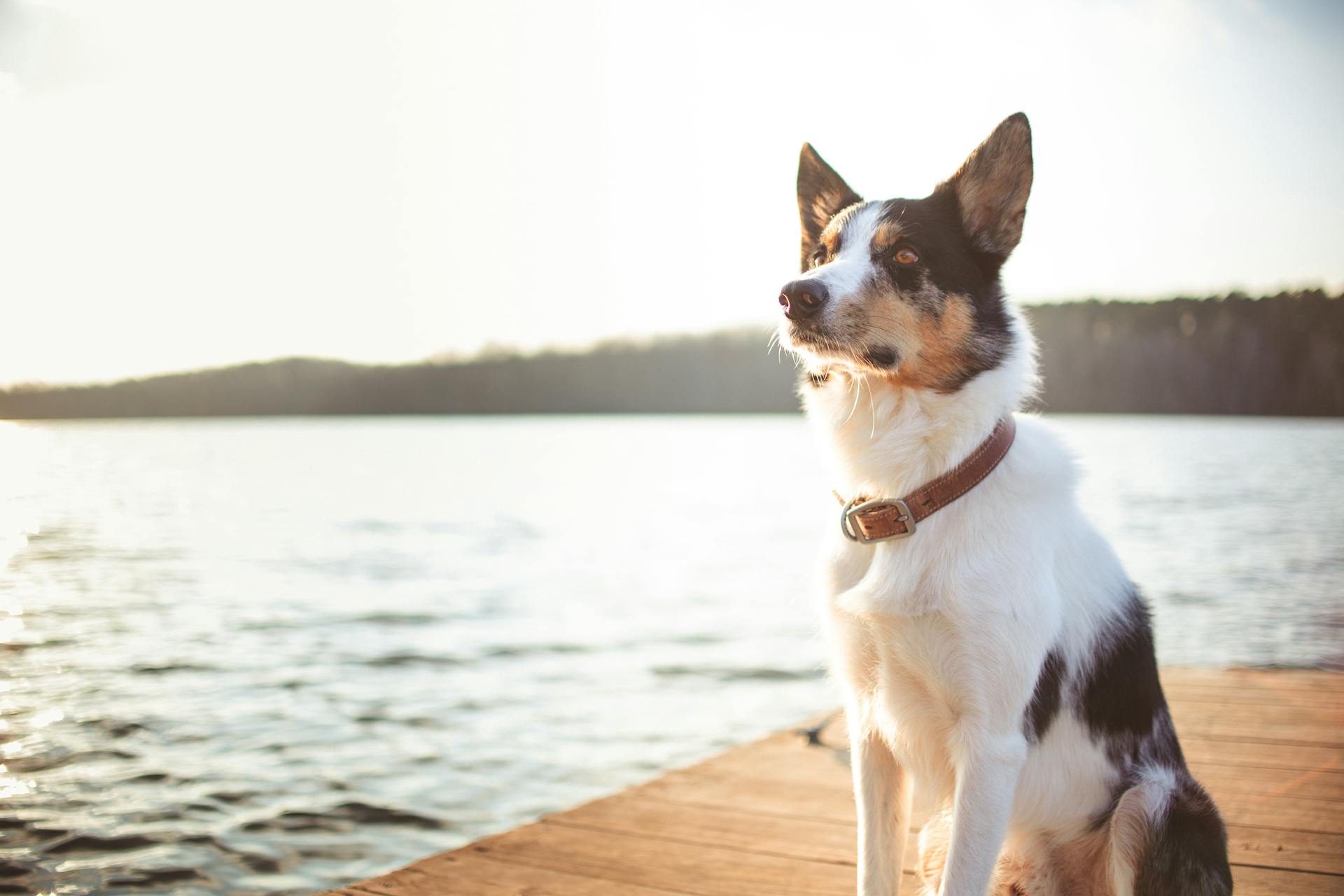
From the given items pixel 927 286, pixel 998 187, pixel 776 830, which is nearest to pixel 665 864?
pixel 776 830

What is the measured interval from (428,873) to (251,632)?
8.01 meters

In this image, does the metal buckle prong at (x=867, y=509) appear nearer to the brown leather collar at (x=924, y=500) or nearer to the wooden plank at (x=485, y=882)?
the brown leather collar at (x=924, y=500)

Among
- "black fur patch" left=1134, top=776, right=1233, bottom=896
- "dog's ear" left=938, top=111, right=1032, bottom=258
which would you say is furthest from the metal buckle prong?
"black fur patch" left=1134, top=776, right=1233, bottom=896

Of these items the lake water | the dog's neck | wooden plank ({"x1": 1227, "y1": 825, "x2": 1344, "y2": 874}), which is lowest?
the lake water

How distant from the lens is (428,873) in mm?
2871

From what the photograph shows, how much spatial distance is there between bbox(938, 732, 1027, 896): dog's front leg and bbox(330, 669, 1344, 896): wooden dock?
82 centimetres

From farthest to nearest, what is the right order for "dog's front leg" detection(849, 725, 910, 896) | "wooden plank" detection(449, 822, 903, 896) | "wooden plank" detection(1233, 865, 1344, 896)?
"wooden plank" detection(449, 822, 903, 896), "wooden plank" detection(1233, 865, 1344, 896), "dog's front leg" detection(849, 725, 910, 896)

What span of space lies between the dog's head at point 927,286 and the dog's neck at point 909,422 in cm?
4

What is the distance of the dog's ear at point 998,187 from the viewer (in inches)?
91.4

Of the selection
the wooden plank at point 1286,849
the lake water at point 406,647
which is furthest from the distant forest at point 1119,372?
the wooden plank at point 1286,849

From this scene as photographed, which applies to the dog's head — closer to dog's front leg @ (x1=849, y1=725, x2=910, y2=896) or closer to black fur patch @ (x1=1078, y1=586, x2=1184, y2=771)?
black fur patch @ (x1=1078, y1=586, x2=1184, y2=771)

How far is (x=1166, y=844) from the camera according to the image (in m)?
2.09

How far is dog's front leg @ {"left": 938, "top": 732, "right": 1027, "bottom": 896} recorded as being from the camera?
2.02 metres

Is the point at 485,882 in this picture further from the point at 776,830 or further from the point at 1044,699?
the point at 1044,699
